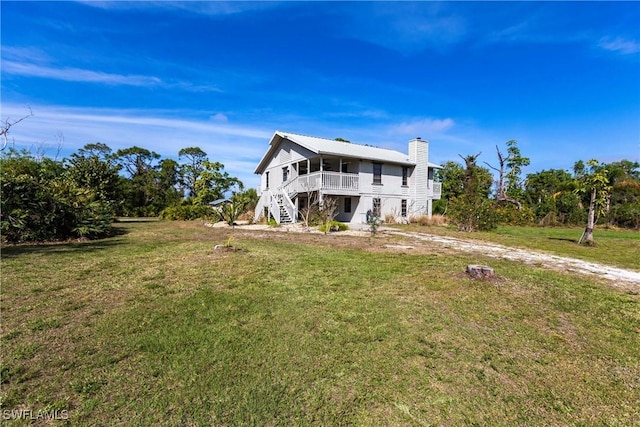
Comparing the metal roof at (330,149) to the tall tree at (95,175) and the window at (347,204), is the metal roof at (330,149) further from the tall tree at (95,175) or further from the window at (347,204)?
the tall tree at (95,175)

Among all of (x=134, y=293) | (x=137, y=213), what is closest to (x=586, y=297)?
(x=134, y=293)

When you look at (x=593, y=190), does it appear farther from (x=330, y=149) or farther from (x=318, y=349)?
(x=330, y=149)

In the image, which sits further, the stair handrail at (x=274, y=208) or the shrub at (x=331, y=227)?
the stair handrail at (x=274, y=208)

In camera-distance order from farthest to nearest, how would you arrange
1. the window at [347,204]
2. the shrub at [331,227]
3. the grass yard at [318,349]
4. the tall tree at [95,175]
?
the window at [347,204] < the tall tree at [95,175] < the shrub at [331,227] < the grass yard at [318,349]

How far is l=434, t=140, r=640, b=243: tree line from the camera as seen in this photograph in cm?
1138

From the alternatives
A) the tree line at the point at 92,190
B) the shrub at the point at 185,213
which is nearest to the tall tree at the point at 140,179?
the tree line at the point at 92,190

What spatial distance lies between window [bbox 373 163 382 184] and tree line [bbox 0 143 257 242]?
915 centimetres


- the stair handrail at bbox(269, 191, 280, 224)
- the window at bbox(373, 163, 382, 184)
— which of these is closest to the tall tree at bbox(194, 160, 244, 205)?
the stair handrail at bbox(269, 191, 280, 224)

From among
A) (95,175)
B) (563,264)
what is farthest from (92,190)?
(563,264)

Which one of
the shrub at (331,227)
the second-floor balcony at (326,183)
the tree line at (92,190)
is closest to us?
the tree line at (92,190)

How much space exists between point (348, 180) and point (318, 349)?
55.8 feet

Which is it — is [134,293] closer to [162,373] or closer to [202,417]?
[162,373]

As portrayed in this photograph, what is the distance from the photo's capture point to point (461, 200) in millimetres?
16141

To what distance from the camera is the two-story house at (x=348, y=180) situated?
19.4m
